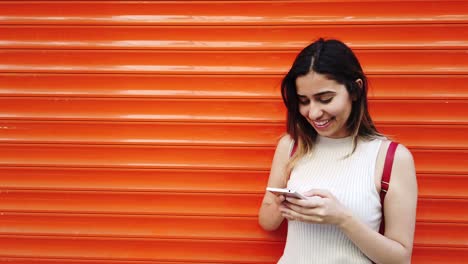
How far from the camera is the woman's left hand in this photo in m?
2.06

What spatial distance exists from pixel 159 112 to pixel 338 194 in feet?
4.35

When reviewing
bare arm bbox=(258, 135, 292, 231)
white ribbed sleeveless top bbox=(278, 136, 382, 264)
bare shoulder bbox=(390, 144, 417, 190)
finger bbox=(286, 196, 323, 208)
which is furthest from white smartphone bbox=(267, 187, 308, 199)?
bare shoulder bbox=(390, 144, 417, 190)

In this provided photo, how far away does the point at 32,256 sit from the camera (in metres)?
3.02

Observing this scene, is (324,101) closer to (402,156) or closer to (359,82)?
(359,82)

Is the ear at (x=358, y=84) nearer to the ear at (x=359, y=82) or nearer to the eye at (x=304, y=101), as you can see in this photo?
the ear at (x=359, y=82)

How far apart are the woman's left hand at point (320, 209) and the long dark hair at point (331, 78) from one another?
357mm

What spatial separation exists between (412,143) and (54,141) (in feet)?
7.47

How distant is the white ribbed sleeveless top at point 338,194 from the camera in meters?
2.17

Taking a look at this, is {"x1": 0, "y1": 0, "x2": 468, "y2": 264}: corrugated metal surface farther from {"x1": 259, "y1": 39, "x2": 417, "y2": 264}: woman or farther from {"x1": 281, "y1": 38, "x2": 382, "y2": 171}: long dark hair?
{"x1": 259, "y1": 39, "x2": 417, "y2": 264}: woman

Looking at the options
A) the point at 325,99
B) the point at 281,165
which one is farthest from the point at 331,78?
the point at 281,165

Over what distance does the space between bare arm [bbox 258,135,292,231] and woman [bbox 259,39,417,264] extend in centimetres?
12

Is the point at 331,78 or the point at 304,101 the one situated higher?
the point at 331,78

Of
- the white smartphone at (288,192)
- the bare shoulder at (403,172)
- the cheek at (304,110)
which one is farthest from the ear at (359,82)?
the white smartphone at (288,192)

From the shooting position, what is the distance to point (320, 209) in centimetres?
206
